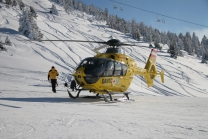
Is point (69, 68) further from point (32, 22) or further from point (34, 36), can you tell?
point (32, 22)

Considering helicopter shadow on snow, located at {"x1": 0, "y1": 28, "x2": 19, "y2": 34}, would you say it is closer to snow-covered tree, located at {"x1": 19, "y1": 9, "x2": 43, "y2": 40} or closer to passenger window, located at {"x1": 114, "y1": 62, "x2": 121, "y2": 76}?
snow-covered tree, located at {"x1": 19, "y1": 9, "x2": 43, "y2": 40}

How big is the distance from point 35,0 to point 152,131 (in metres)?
109

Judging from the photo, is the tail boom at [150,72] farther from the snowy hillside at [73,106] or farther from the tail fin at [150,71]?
the snowy hillside at [73,106]

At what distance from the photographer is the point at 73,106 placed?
7734 millimetres

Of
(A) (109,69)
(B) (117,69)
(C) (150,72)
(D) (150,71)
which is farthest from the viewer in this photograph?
(D) (150,71)

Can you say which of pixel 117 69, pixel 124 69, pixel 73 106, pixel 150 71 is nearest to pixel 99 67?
pixel 117 69

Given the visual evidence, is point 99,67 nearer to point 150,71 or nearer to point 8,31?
point 150,71

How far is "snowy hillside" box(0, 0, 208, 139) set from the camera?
409cm

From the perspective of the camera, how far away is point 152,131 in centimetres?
417

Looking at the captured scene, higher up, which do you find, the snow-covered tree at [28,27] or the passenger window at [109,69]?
the snow-covered tree at [28,27]

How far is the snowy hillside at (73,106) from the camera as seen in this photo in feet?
13.4

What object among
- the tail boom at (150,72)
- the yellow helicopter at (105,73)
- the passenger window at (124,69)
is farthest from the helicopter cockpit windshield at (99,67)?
the tail boom at (150,72)

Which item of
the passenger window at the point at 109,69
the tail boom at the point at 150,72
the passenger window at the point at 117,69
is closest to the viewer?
the passenger window at the point at 109,69

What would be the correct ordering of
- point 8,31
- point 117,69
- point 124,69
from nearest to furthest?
1. point 117,69
2. point 124,69
3. point 8,31
